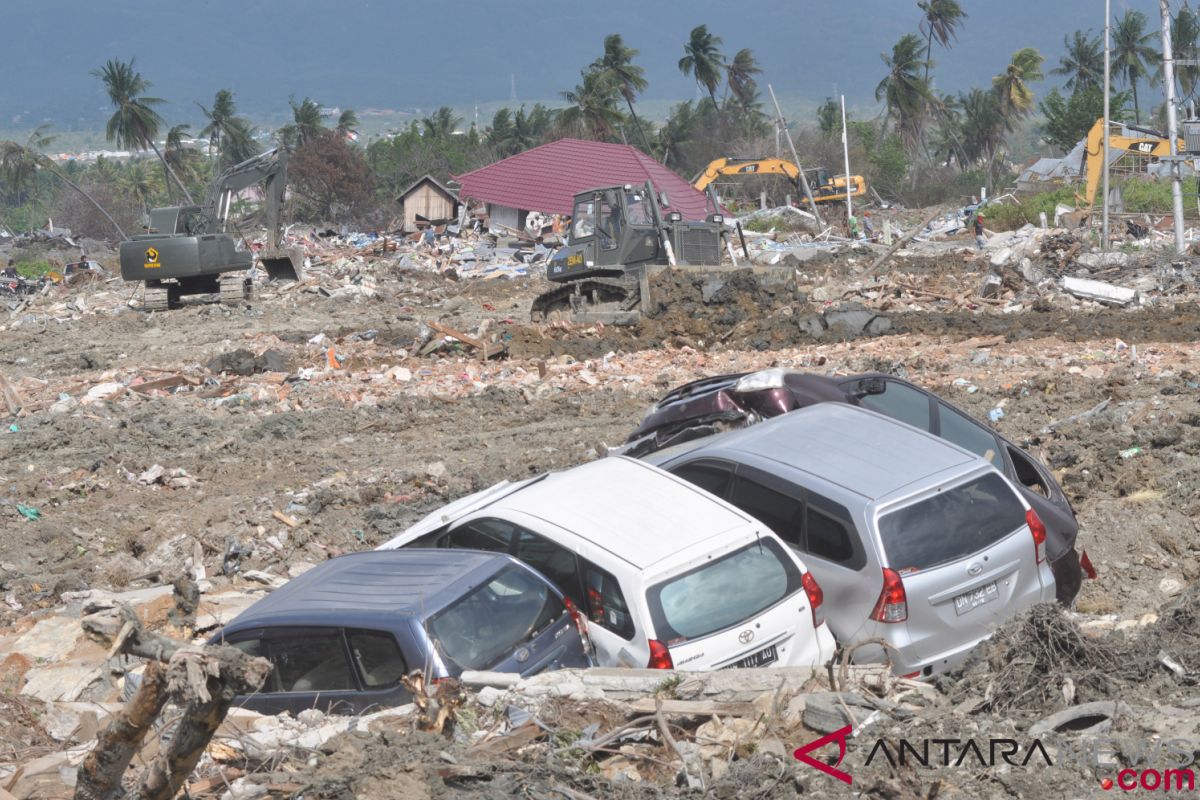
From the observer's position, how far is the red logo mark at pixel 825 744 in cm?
539

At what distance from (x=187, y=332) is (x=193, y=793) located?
22.4 metres

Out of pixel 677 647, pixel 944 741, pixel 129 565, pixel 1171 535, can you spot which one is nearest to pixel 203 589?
pixel 129 565

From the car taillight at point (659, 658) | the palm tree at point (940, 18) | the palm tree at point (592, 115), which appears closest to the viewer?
the car taillight at point (659, 658)

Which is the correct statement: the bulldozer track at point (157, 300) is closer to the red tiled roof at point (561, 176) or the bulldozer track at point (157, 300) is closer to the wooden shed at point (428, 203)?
the red tiled roof at point (561, 176)

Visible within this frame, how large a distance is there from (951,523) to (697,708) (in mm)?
2396

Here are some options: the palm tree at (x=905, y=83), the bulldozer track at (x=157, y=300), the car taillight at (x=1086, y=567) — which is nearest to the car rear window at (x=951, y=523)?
the car taillight at (x=1086, y=567)

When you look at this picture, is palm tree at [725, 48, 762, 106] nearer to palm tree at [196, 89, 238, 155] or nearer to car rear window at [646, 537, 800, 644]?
palm tree at [196, 89, 238, 155]

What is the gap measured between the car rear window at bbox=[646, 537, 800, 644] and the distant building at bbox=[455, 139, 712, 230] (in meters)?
45.0

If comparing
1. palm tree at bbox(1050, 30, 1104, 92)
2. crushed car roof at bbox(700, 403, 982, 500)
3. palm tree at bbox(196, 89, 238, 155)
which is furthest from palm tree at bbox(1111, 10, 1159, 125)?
crushed car roof at bbox(700, 403, 982, 500)

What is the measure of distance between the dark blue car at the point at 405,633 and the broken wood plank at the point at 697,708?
98 cm

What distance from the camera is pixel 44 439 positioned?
16172 millimetres

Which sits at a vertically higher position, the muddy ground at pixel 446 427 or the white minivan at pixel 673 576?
the white minivan at pixel 673 576

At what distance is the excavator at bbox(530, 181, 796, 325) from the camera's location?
24.3 meters

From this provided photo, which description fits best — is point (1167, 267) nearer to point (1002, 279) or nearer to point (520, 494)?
point (1002, 279)
